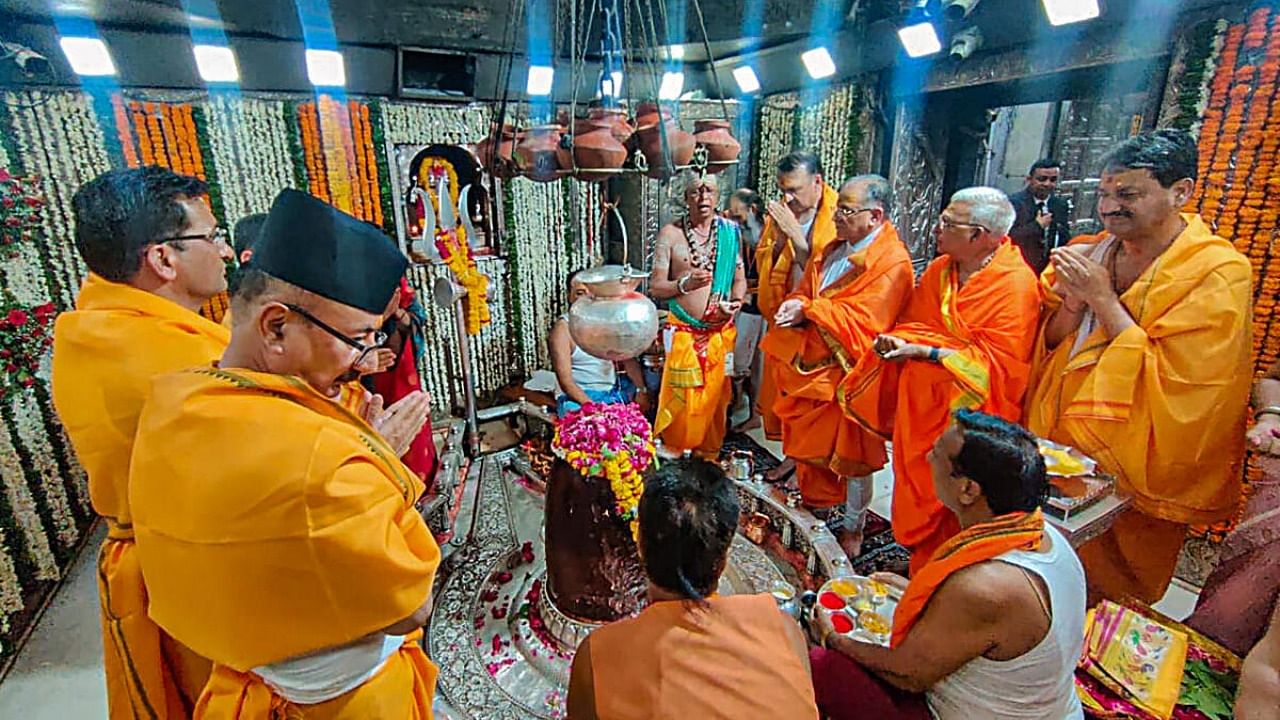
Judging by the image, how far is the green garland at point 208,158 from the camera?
4.85m

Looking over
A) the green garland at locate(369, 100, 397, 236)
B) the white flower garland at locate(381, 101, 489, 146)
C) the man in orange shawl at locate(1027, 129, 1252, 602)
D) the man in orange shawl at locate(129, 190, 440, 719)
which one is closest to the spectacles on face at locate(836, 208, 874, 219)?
the man in orange shawl at locate(1027, 129, 1252, 602)

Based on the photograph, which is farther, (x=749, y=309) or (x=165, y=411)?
(x=749, y=309)

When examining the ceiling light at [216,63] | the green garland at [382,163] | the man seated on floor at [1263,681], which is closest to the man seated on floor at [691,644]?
the man seated on floor at [1263,681]

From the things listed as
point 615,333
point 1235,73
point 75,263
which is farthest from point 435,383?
point 1235,73

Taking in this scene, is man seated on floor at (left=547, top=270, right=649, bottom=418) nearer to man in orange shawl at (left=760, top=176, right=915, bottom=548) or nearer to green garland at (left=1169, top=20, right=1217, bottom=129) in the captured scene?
man in orange shawl at (left=760, top=176, right=915, bottom=548)

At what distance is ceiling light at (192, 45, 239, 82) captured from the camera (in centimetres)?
474

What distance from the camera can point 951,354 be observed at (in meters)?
3.33

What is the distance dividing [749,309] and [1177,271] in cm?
359

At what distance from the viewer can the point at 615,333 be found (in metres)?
2.19

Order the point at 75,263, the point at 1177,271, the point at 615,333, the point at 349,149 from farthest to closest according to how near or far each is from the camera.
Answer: the point at 349,149 < the point at 75,263 < the point at 1177,271 < the point at 615,333

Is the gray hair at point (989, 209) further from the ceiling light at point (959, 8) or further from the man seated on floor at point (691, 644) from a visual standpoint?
the man seated on floor at point (691, 644)

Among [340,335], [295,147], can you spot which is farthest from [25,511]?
[340,335]

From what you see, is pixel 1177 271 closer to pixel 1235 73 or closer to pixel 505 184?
pixel 1235 73

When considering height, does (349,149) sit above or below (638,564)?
above
